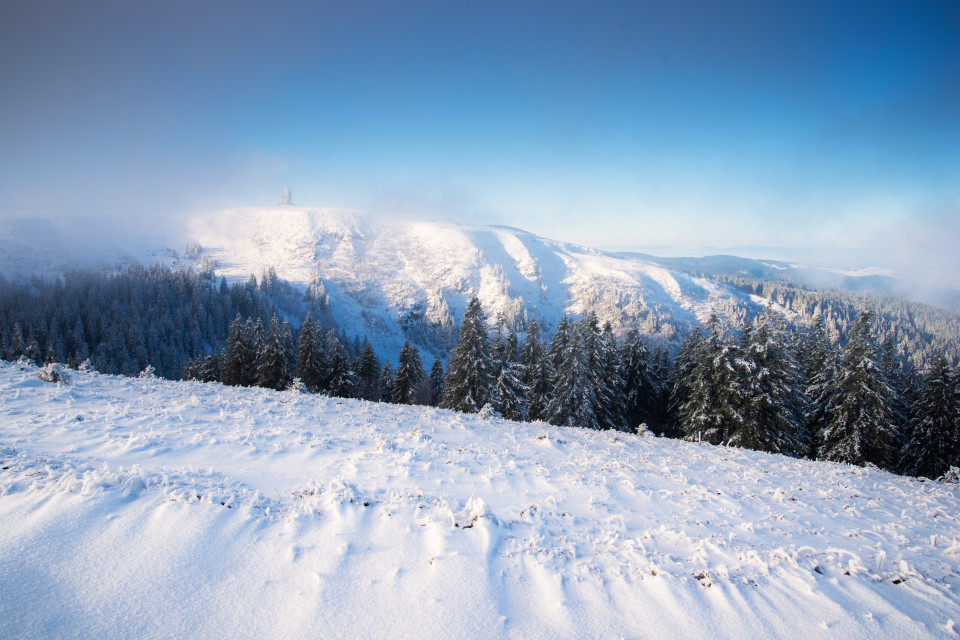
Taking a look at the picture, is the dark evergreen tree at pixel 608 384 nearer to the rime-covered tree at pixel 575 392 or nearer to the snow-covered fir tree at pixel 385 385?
the rime-covered tree at pixel 575 392

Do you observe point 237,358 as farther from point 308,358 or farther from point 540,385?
point 540,385

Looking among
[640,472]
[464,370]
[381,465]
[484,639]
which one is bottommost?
[464,370]

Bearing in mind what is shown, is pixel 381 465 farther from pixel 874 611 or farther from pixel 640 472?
pixel 874 611

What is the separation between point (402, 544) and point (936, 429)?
145 feet

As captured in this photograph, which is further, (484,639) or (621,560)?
(621,560)

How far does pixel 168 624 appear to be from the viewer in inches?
155

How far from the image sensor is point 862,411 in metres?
27.3

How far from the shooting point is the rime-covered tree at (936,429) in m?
29.3

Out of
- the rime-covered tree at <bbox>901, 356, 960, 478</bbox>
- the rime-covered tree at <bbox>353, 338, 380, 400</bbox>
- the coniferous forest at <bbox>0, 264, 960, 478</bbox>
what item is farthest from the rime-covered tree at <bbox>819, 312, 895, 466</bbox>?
the rime-covered tree at <bbox>353, 338, 380, 400</bbox>

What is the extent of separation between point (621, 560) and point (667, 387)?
145ft

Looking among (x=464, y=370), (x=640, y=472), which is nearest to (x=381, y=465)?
(x=640, y=472)

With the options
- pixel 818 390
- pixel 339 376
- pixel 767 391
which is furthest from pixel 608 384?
pixel 339 376

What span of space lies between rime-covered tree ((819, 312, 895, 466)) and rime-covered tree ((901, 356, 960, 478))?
17.2ft

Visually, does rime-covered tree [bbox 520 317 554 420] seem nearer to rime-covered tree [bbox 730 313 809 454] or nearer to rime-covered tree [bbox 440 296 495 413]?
rime-covered tree [bbox 440 296 495 413]
